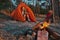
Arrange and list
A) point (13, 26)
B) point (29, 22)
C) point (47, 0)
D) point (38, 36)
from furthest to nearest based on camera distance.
Answer: point (47, 0) < point (29, 22) < point (13, 26) < point (38, 36)

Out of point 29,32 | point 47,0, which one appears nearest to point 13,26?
point 29,32

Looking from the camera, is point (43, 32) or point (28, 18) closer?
point (43, 32)

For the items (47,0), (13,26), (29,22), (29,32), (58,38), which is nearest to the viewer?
(58,38)

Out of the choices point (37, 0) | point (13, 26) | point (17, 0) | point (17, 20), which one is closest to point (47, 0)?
point (37, 0)

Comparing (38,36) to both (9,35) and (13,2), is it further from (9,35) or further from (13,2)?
(13,2)

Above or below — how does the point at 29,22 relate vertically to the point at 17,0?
below

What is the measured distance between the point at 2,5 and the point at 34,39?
3985mm

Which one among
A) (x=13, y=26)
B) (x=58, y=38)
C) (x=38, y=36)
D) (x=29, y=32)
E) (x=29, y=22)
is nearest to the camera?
(x=38, y=36)

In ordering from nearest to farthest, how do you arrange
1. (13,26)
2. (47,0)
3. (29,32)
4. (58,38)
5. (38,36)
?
(38,36)
(58,38)
(29,32)
(13,26)
(47,0)

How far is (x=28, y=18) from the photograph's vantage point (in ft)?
21.7

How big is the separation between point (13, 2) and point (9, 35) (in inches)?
138

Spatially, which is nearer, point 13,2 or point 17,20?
point 17,20

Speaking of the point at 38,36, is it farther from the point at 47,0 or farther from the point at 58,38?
the point at 47,0

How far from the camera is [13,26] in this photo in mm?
5781
